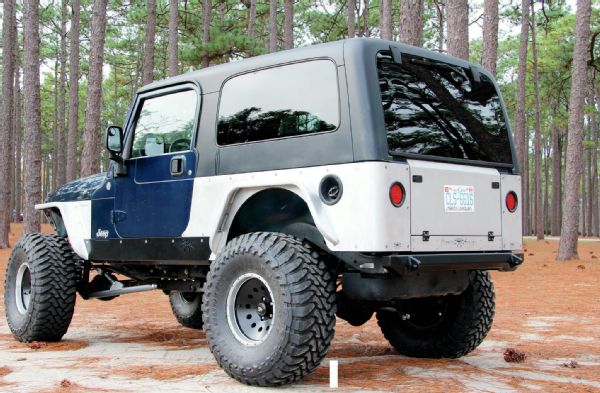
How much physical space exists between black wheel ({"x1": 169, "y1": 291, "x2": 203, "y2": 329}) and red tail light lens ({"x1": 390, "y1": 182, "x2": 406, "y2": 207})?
11.8ft

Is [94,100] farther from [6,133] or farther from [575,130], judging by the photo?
[575,130]

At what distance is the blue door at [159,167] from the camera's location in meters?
5.68

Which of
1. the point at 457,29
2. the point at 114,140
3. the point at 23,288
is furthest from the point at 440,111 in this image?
the point at 457,29

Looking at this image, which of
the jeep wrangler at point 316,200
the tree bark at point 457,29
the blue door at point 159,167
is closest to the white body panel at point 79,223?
the jeep wrangler at point 316,200

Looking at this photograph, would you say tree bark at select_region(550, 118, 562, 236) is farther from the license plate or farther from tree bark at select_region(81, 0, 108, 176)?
the license plate

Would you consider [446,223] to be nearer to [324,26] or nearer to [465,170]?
[465,170]

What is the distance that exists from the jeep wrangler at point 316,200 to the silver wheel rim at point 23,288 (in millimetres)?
542

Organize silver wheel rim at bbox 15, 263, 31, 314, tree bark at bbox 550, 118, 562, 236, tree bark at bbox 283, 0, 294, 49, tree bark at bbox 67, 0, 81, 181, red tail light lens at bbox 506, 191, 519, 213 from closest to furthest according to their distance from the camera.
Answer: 1. red tail light lens at bbox 506, 191, 519, 213
2. silver wheel rim at bbox 15, 263, 31, 314
3. tree bark at bbox 283, 0, 294, 49
4. tree bark at bbox 67, 0, 81, 181
5. tree bark at bbox 550, 118, 562, 236

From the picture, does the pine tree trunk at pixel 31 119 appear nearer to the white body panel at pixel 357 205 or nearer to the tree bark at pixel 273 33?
the tree bark at pixel 273 33

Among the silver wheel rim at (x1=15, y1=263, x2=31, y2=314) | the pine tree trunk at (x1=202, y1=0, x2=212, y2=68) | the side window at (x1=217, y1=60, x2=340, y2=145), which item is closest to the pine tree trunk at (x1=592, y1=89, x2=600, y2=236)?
the pine tree trunk at (x1=202, y1=0, x2=212, y2=68)

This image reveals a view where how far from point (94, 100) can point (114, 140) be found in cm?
1020

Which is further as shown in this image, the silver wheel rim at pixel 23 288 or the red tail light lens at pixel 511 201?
the silver wheel rim at pixel 23 288

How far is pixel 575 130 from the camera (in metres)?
18.6

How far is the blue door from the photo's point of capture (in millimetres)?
5676
